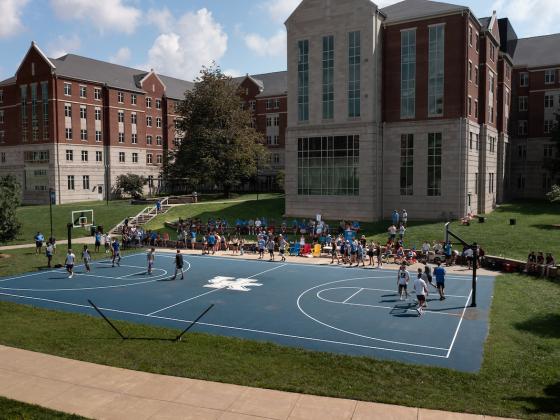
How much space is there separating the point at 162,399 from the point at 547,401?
9.46 meters

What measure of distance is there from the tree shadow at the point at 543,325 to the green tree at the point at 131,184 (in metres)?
62.4

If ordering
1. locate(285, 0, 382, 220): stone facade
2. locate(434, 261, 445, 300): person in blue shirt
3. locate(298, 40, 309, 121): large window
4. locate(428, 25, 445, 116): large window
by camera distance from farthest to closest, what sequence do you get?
1. locate(298, 40, 309, 121): large window
2. locate(285, 0, 382, 220): stone facade
3. locate(428, 25, 445, 116): large window
4. locate(434, 261, 445, 300): person in blue shirt

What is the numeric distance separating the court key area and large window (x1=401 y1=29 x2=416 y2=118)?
21601 mm

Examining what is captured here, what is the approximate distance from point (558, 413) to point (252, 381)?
24.4ft

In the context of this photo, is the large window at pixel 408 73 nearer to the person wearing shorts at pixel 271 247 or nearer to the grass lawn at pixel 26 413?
the person wearing shorts at pixel 271 247

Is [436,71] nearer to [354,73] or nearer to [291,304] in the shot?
[354,73]

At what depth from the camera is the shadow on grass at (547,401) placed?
1180cm

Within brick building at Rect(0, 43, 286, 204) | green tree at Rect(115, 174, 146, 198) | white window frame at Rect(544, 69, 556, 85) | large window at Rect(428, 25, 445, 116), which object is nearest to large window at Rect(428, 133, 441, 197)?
large window at Rect(428, 25, 445, 116)

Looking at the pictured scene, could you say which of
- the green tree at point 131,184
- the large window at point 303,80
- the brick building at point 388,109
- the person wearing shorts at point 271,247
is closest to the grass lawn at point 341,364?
the person wearing shorts at point 271,247

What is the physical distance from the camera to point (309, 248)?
123 ft

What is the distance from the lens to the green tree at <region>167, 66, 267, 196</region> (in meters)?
66.3

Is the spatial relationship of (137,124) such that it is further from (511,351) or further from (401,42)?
(511,351)

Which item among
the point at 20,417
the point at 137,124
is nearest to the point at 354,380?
the point at 20,417

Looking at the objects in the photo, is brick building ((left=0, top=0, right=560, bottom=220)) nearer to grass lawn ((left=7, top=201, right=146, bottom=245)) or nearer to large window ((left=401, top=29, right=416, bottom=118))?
large window ((left=401, top=29, right=416, bottom=118))
